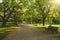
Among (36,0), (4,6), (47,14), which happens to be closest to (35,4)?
(36,0)

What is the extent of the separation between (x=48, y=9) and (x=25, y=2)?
Result: 6.01m

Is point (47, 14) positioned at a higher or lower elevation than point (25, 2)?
lower

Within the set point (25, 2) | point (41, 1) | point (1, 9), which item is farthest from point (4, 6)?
point (41, 1)

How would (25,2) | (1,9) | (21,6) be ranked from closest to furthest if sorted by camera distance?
(25,2) < (21,6) < (1,9)

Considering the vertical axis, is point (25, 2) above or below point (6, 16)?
above

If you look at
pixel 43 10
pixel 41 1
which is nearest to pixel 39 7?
pixel 43 10

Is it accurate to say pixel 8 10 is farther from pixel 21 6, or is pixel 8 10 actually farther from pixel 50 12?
pixel 50 12

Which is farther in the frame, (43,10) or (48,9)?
(43,10)

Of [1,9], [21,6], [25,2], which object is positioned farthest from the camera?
[1,9]

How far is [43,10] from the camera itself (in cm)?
A: 4538

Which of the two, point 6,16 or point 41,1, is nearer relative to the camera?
point 41,1

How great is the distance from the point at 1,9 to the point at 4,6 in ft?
7.80

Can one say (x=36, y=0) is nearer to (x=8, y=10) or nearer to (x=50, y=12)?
(x=50, y=12)

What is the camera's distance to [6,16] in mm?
48000
